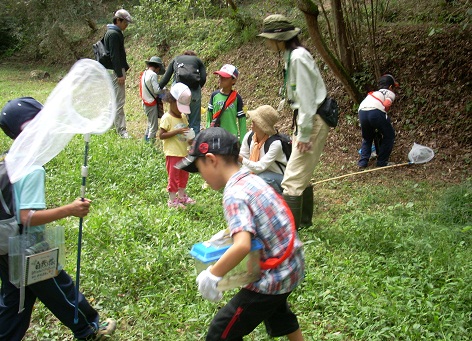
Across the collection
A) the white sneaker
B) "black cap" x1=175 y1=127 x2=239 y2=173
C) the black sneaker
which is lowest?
the white sneaker

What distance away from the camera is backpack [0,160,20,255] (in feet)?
8.82

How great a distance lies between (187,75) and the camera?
279 inches

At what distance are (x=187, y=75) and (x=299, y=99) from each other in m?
3.04

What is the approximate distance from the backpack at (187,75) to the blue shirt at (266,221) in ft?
16.1

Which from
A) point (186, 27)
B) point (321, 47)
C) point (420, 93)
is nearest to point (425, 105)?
point (420, 93)

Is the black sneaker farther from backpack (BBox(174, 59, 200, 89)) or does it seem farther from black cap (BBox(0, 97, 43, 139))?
backpack (BBox(174, 59, 200, 89))

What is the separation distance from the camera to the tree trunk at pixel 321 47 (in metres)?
6.62

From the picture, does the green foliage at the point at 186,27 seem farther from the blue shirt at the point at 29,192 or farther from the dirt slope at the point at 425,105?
the blue shirt at the point at 29,192

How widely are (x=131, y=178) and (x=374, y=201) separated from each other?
3.21 metres

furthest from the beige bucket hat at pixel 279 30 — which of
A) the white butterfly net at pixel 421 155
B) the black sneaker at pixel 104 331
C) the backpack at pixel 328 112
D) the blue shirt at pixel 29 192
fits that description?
→ the white butterfly net at pixel 421 155

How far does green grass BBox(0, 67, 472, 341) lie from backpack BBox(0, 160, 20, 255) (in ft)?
3.72

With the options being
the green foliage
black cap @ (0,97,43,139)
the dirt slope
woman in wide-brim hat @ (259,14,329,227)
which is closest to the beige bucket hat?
woman in wide-brim hat @ (259,14,329,227)

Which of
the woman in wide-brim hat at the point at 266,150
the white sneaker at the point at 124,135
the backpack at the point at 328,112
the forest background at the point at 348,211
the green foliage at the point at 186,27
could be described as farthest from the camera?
the green foliage at the point at 186,27

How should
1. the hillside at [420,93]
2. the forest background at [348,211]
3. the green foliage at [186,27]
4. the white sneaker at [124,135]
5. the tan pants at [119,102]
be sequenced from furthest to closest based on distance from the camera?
the green foliage at [186,27], the white sneaker at [124,135], the tan pants at [119,102], the hillside at [420,93], the forest background at [348,211]
